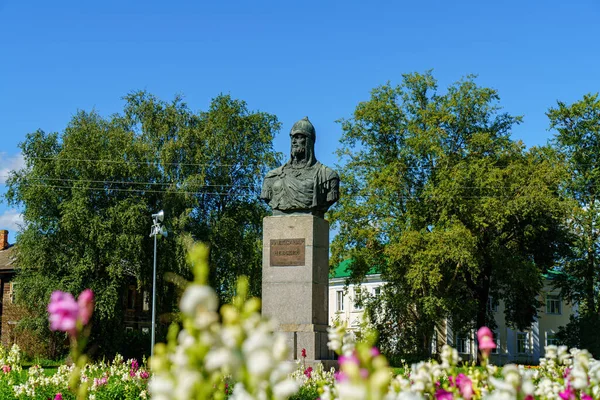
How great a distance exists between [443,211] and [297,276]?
18883 millimetres

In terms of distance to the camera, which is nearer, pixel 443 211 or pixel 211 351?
pixel 211 351

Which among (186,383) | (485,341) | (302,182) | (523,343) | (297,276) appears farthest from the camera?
(523,343)

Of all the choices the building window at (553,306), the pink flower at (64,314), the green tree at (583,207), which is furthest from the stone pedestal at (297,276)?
the building window at (553,306)

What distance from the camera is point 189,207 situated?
119 feet

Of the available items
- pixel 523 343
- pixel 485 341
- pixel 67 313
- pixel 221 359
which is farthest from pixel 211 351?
pixel 523 343

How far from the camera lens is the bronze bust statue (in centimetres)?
1573

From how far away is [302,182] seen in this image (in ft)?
51.8

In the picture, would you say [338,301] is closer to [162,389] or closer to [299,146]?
[299,146]

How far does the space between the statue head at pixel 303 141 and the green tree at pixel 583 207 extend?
22.9 meters

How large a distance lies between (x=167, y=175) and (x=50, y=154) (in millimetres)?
5124

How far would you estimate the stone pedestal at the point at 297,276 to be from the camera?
15.2m

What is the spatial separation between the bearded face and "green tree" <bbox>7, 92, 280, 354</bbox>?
1897cm

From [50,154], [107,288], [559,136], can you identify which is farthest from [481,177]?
[50,154]

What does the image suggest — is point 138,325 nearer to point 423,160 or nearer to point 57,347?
point 57,347
